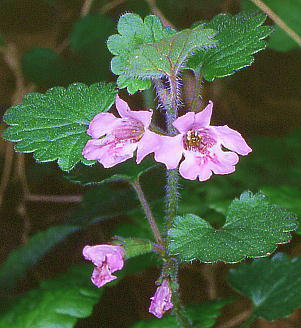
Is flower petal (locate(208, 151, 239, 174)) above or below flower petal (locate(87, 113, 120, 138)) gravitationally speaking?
below

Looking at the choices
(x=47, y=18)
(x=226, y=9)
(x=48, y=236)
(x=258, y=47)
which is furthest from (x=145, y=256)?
(x=47, y=18)

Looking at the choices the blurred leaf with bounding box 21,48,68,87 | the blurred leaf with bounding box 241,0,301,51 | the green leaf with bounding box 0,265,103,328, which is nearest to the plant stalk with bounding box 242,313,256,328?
the green leaf with bounding box 0,265,103,328

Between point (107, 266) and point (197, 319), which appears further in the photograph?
point (197, 319)

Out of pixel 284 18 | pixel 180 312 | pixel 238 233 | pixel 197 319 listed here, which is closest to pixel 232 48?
pixel 238 233

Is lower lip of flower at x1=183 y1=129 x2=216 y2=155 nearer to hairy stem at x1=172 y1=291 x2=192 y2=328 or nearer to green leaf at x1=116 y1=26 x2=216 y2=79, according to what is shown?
green leaf at x1=116 y1=26 x2=216 y2=79

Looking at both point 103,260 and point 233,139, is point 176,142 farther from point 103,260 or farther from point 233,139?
point 103,260

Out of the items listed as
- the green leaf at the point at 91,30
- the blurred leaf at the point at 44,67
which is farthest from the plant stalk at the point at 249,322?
the green leaf at the point at 91,30

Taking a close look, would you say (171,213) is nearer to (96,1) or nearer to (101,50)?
(101,50)
